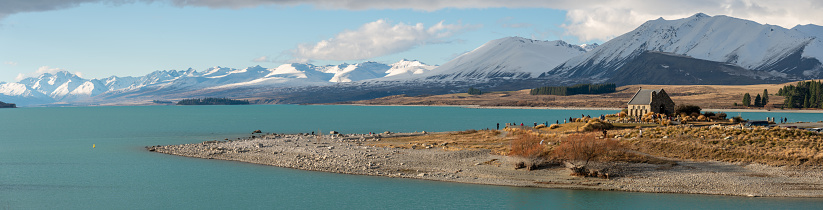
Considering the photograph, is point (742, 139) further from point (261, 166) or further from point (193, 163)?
point (193, 163)

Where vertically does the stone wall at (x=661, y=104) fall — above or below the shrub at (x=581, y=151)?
above

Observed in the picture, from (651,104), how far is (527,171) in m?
45.3

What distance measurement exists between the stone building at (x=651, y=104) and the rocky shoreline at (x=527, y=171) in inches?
1498

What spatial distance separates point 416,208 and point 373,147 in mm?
30664

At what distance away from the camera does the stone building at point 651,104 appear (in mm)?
94625

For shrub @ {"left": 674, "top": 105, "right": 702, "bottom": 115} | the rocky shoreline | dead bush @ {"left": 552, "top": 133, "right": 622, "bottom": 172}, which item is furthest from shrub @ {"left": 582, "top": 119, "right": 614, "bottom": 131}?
dead bush @ {"left": 552, "top": 133, "right": 622, "bottom": 172}

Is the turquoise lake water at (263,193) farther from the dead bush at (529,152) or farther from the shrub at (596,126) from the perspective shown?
the shrub at (596,126)

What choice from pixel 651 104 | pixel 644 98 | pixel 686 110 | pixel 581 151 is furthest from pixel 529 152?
pixel 686 110

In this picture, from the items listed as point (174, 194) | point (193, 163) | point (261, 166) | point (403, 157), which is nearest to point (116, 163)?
point (193, 163)

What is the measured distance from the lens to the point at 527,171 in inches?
2212

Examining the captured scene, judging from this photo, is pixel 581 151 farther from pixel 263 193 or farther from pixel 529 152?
pixel 263 193

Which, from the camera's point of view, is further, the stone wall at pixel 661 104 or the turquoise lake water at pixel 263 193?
the stone wall at pixel 661 104

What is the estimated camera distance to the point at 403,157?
219ft

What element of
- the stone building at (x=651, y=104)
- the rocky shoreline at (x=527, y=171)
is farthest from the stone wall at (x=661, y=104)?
the rocky shoreline at (x=527, y=171)
